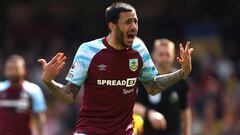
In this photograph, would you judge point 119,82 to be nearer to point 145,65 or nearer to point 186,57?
point 145,65

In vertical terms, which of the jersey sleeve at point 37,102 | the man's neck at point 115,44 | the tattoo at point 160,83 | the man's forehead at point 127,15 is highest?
the man's forehead at point 127,15

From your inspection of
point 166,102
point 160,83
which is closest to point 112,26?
point 160,83

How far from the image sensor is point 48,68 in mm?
7562

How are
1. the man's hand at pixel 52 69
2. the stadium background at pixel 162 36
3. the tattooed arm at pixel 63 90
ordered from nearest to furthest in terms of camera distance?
the man's hand at pixel 52 69 → the tattooed arm at pixel 63 90 → the stadium background at pixel 162 36

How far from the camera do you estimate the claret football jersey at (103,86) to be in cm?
800

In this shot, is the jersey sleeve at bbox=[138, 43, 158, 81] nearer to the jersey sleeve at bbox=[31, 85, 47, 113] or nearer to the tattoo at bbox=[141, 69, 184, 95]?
the tattoo at bbox=[141, 69, 184, 95]

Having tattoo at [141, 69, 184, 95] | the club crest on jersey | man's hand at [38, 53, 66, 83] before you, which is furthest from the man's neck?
man's hand at [38, 53, 66, 83]

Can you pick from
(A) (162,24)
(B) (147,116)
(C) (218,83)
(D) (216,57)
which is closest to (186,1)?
(A) (162,24)

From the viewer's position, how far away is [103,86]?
26.4 feet

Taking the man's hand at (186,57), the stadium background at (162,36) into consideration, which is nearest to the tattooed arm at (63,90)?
the man's hand at (186,57)

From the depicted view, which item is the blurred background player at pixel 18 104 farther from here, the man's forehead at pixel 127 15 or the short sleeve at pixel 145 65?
the man's forehead at pixel 127 15

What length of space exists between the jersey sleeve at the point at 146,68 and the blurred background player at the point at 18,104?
396cm

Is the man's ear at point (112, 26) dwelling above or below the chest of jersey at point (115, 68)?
above

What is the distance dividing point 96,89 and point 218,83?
905 cm
